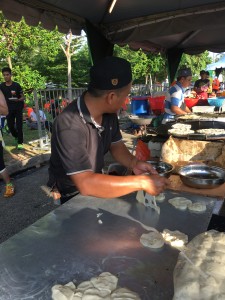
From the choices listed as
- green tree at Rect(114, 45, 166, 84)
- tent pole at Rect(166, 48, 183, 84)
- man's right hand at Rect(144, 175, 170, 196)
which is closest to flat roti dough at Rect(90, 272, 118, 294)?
man's right hand at Rect(144, 175, 170, 196)

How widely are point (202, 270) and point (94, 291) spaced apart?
1.42 feet

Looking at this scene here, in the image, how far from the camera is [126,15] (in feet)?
15.7

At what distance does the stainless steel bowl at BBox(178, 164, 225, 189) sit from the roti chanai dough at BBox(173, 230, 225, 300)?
97 centimetres

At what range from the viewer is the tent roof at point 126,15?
384 centimetres

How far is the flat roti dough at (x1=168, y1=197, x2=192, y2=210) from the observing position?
172 cm

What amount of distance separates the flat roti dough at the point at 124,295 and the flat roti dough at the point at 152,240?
0.31 meters

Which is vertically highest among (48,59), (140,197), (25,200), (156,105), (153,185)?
(48,59)

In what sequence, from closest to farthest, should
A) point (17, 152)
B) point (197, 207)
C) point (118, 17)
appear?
point (197, 207) < point (118, 17) < point (17, 152)

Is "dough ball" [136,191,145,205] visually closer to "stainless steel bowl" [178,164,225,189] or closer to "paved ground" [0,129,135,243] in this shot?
"stainless steel bowl" [178,164,225,189]

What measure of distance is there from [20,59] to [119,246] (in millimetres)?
19164

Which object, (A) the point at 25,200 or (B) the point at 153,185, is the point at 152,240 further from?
(A) the point at 25,200

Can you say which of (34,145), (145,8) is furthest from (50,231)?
(34,145)

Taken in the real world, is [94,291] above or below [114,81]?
below

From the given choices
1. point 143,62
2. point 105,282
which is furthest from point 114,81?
point 143,62
